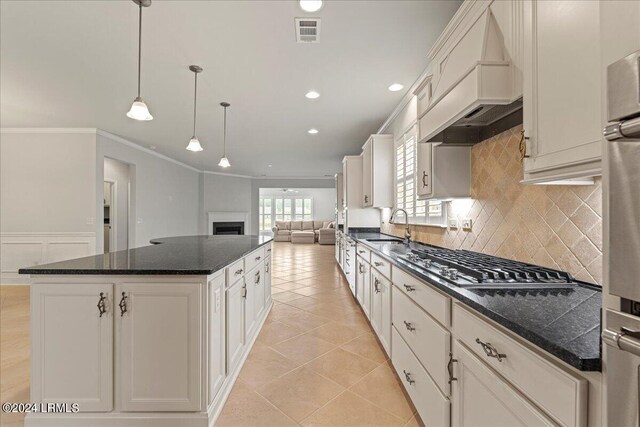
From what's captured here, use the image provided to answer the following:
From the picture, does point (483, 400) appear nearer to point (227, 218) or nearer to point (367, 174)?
point (367, 174)

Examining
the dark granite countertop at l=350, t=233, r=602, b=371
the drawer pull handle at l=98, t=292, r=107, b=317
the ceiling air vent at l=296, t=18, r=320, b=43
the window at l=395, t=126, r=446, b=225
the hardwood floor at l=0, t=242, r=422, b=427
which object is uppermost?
the ceiling air vent at l=296, t=18, r=320, b=43

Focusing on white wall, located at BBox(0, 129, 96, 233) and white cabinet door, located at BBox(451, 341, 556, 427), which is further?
white wall, located at BBox(0, 129, 96, 233)

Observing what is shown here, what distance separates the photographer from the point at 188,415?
159 cm

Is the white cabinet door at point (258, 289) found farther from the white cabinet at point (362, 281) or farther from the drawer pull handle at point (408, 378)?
the drawer pull handle at point (408, 378)

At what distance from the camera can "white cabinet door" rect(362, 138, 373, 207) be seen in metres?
4.31

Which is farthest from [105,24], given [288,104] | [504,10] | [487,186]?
[487,186]

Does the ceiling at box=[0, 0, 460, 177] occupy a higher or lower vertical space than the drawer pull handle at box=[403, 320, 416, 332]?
higher

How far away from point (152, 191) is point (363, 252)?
5.74 m

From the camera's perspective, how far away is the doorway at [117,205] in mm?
6336

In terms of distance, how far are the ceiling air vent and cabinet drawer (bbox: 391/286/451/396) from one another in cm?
203

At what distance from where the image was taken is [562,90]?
101 centimetres

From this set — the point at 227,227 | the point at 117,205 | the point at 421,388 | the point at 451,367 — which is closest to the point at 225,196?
the point at 227,227

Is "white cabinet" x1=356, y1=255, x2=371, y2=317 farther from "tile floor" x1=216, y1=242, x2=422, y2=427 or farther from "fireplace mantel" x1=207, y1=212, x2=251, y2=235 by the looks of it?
"fireplace mantel" x1=207, y1=212, x2=251, y2=235

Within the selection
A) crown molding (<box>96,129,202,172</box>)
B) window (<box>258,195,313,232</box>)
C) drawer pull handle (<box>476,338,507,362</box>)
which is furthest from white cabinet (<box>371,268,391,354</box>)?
window (<box>258,195,313,232</box>)
